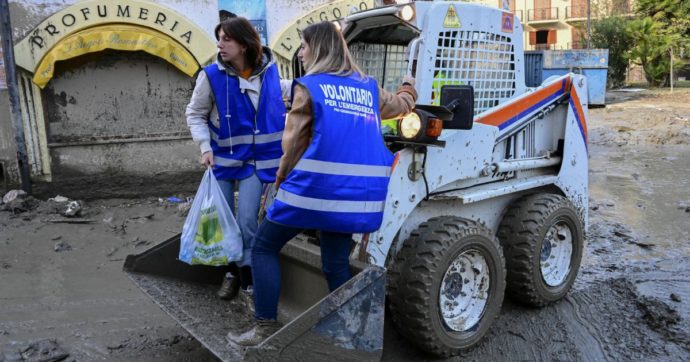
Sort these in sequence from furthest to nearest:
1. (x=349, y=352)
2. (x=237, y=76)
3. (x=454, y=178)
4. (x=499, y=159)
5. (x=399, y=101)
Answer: (x=499, y=159)
(x=454, y=178)
(x=237, y=76)
(x=399, y=101)
(x=349, y=352)

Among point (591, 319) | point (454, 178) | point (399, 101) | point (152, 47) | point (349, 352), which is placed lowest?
point (591, 319)

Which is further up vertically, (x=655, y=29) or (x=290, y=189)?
(x=655, y=29)

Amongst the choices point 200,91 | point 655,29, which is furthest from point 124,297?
point 655,29

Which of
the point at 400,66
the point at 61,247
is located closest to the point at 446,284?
the point at 400,66

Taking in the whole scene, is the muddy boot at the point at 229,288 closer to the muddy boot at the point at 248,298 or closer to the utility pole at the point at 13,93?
the muddy boot at the point at 248,298

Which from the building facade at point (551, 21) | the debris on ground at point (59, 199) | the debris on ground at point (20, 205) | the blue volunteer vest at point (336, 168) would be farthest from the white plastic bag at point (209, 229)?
the building facade at point (551, 21)

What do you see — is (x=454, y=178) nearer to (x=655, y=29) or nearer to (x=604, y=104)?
(x=604, y=104)

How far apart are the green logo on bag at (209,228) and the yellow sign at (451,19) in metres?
1.83

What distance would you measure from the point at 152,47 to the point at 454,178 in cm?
551

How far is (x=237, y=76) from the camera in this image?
11.5 feet

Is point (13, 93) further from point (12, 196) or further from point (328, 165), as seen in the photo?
point (328, 165)

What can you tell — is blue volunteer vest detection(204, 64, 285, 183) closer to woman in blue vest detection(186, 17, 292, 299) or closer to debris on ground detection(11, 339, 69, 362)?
woman in blue vest detection(186, 17, 292, 299)

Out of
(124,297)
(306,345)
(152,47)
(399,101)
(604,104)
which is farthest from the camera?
(604,104)

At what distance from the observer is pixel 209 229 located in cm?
350
